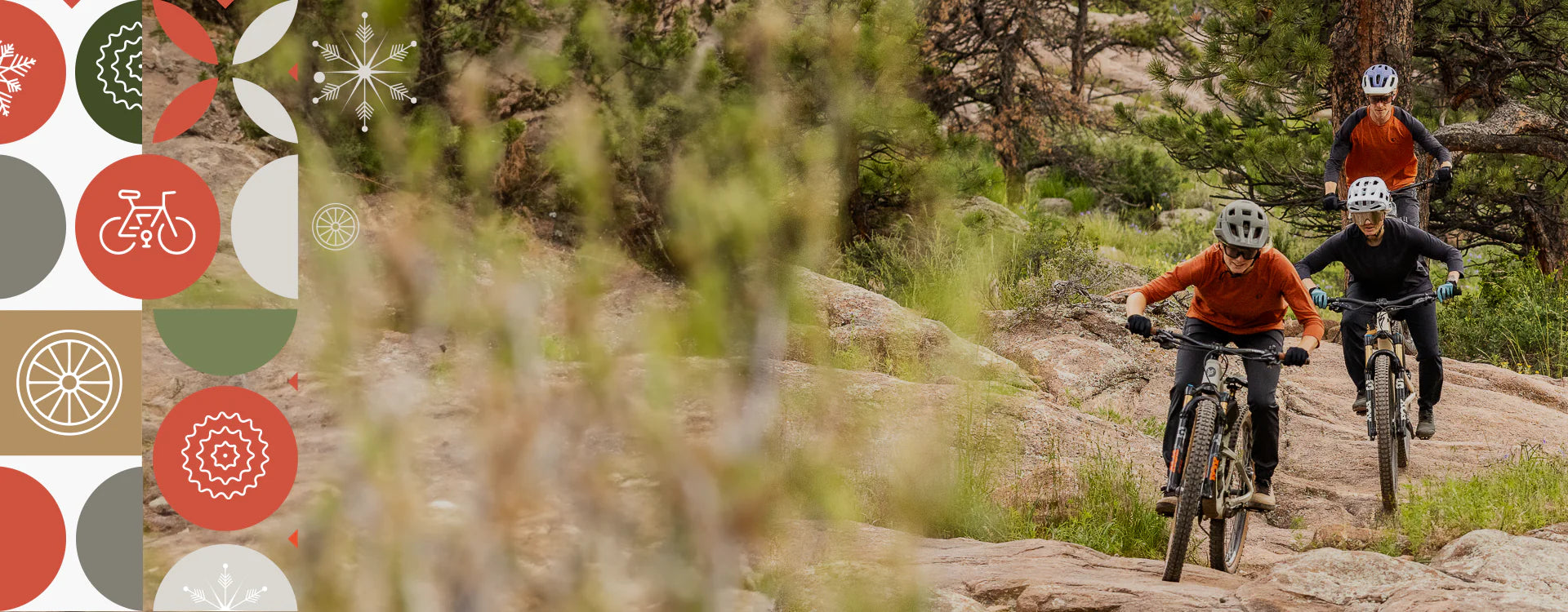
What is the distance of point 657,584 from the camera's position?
59.9 inches

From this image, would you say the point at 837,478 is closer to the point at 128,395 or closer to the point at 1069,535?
the point at 128,395

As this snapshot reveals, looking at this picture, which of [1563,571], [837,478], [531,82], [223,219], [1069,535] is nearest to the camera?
[837,478]

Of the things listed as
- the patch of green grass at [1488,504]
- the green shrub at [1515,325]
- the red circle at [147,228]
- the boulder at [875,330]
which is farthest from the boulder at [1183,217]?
the red circle at [147,228]

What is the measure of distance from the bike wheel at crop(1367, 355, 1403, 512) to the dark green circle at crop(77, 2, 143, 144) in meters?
5.82

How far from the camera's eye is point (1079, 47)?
19562 millimetres

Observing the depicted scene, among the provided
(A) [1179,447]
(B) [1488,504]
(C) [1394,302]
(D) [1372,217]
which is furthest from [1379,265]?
(A) [1179,447]

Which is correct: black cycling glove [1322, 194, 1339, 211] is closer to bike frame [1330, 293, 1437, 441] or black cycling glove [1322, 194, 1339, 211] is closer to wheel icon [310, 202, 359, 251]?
bike frame [1330, 293, 1437, 441]

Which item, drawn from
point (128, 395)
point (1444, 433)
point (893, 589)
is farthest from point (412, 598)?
point (1444, 433)

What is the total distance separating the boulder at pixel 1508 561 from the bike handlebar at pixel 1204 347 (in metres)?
1.12

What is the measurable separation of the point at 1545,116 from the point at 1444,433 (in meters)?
4.30

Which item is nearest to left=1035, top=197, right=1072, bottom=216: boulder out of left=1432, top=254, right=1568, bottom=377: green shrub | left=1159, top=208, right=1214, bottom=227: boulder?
left=1159, top=208, right=1214, bottom=227: boulder

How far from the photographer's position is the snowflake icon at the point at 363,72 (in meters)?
2.29

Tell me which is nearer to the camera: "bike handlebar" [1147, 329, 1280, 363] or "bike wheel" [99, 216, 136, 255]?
"bike wheel" [99, 216, 136, 255]

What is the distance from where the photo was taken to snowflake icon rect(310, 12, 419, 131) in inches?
90.4
